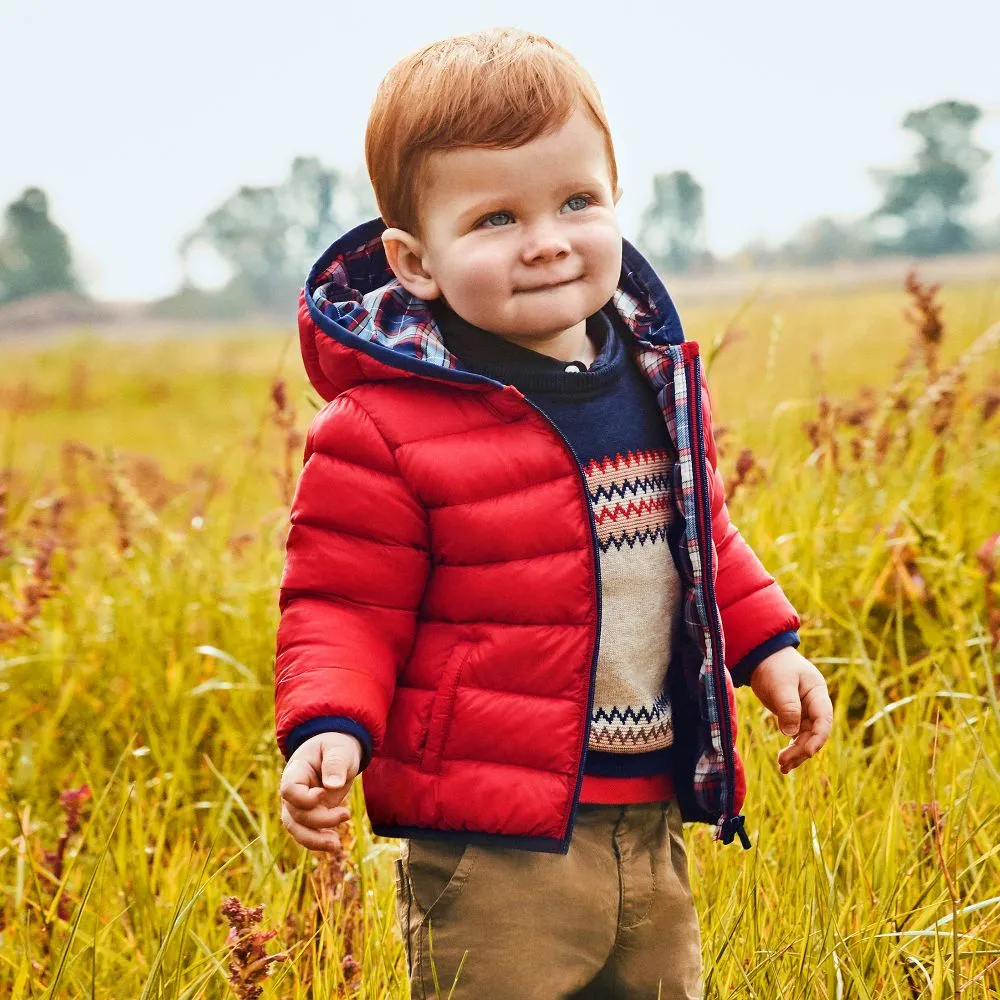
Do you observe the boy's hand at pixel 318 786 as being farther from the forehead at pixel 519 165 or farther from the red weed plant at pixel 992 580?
the red weed plant at pixel 992 580

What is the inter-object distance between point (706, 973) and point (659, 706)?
16.9 inches

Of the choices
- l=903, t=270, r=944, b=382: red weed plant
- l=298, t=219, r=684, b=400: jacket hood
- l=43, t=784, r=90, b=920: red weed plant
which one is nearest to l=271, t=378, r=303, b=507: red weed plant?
l=298, t=219, r=684, b=400: jacket hood

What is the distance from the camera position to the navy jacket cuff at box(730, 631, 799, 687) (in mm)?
1711

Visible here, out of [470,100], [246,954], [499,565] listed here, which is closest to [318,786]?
[246,954]

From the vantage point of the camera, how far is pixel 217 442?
3.28 meters

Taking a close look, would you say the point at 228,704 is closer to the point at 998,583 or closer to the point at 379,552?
the point at 379,552

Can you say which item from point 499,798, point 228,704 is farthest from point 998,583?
point 228,704

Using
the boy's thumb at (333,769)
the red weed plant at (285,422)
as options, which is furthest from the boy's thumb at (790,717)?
the red weed plant at (285,422)

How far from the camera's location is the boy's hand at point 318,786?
137cm

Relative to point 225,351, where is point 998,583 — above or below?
above

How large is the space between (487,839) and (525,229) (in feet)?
2.55

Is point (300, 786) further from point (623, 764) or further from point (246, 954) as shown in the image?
point (623, 764)

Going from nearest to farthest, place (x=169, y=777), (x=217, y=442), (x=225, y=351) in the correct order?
(x=169, y=777) → (x=217, y=442) → (x=225, y=351)

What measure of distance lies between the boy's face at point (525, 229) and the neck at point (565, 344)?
6 centimetres
